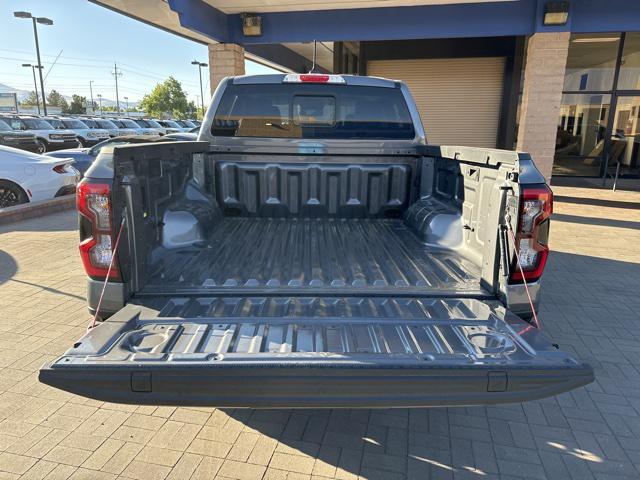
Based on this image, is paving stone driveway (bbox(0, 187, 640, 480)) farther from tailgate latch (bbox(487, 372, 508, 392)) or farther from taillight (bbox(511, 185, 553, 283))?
taillight (bbox(511, 185, 553, 283))

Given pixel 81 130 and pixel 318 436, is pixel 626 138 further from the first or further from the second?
pixel 81 130

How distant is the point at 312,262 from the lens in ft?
10.6

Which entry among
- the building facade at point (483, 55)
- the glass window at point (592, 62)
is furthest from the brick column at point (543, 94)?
the glass window at point (592, 62)

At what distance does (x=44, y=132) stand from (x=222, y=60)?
12.6m

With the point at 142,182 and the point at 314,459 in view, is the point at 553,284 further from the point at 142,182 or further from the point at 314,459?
the point at 142,182

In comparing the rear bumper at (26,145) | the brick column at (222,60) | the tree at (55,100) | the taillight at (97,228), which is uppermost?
the tree at (55,100)

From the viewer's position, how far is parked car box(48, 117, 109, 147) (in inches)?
834

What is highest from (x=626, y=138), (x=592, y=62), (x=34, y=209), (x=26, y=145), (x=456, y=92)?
(x=592, y=62)

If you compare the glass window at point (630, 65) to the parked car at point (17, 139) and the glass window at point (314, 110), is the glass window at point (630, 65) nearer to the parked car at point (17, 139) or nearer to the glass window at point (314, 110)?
the glass window at point (314, 110)

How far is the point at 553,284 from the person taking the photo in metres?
5.48

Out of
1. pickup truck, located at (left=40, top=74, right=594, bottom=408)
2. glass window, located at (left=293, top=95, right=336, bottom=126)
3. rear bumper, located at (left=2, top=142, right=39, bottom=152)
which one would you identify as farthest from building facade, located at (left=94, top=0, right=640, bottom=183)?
rear bumper, located at (left=2, top=142, right=39, bottom=152)

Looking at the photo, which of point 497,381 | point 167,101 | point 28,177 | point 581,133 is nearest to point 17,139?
point 28,177

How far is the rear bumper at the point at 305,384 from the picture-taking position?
1935mm

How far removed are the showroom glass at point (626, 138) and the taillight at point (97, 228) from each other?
14764 millimetres
